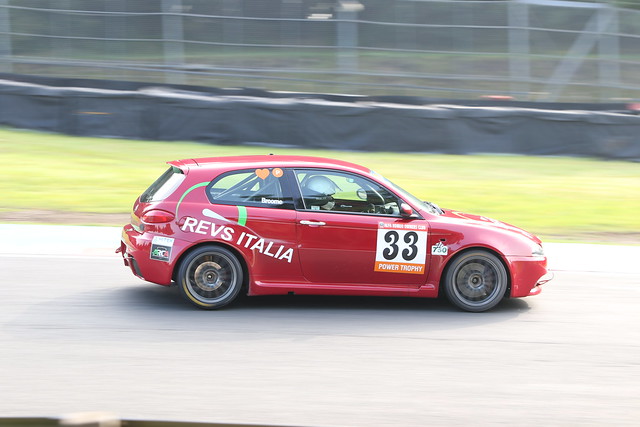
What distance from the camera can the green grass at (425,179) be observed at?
42.2ft

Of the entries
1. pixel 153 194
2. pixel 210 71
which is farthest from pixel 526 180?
pixel 210 71

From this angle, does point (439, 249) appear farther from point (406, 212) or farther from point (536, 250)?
point (536, 250)

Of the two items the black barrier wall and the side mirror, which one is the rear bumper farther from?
the black barrier wall

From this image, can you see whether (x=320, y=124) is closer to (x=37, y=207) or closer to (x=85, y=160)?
(x=85, y=160)

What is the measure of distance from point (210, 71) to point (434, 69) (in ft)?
23.2

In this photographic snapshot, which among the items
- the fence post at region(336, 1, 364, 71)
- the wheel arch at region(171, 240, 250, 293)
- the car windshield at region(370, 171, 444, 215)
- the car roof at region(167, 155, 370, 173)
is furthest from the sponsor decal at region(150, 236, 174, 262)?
the fence post at region(336, 1, 364, 71)

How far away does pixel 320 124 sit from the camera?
18.8 metres

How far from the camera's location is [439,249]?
24.4ft

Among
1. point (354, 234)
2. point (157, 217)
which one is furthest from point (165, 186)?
point (354, 234)

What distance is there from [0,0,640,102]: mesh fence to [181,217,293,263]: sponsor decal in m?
18.0

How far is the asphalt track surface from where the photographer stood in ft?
17.2

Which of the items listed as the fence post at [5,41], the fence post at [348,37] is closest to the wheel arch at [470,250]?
the fence post at [348,37]

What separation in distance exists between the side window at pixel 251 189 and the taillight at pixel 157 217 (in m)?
0.41

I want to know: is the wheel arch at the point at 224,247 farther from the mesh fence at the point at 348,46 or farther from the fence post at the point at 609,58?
the fence post at the point at 609,58
